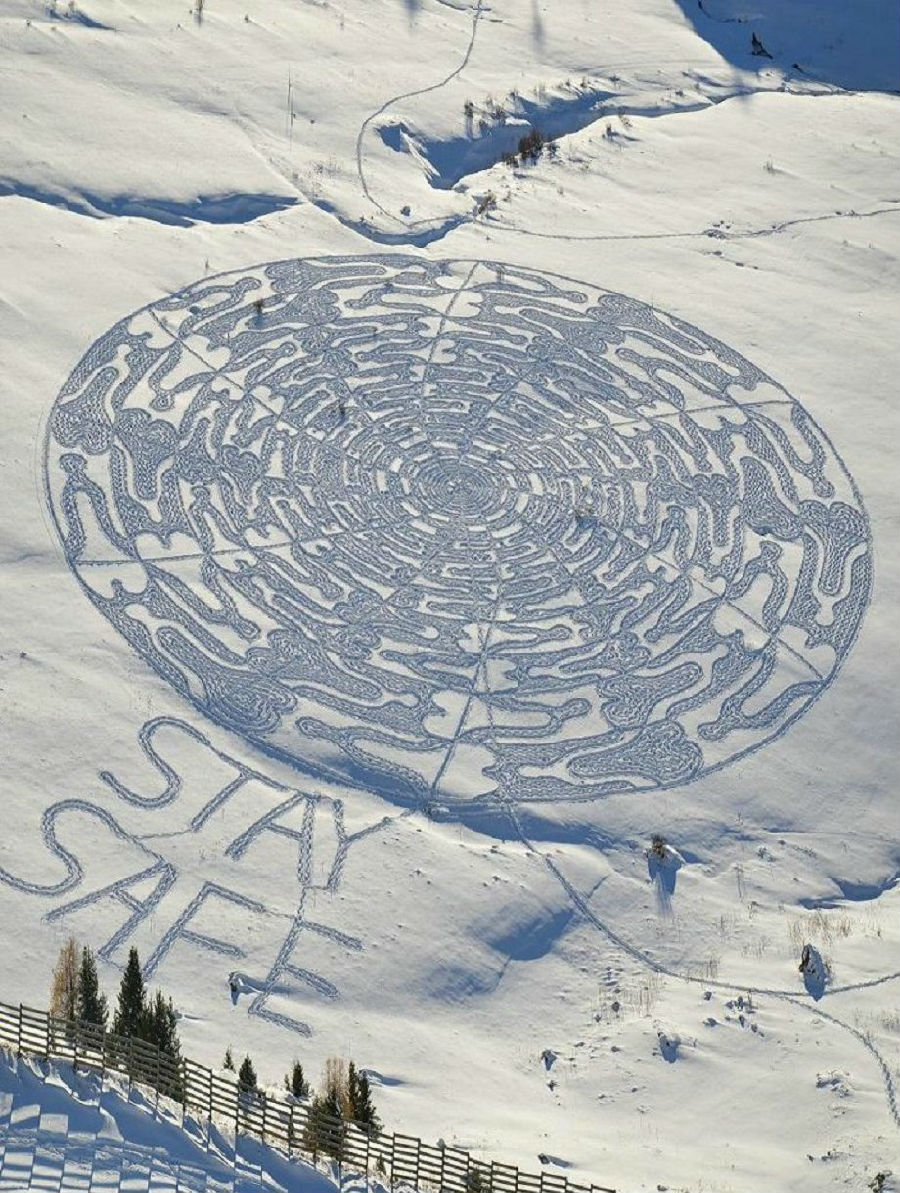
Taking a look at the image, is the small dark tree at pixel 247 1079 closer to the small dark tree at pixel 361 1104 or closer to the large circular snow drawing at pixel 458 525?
the small dark tree at pixel 361 1104

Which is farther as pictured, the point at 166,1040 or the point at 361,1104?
the point at 166,1040

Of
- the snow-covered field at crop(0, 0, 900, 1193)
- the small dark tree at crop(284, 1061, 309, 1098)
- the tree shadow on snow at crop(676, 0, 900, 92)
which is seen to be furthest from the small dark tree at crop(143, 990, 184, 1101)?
the tree shadow on snow at crop(676, 0, 900, 92)

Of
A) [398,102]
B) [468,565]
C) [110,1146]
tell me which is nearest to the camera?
[110,1146]

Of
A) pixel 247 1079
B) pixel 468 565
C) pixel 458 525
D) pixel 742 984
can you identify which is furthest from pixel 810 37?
pixel 247 1079

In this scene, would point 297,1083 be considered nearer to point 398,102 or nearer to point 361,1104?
point 361,1104

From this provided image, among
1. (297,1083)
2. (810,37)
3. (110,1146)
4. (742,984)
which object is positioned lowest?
(110,1146)

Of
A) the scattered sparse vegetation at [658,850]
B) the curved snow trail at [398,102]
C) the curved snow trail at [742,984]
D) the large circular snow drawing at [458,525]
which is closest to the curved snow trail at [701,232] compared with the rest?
the large circular snow drawing at [458,525]

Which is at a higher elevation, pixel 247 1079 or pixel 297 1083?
pixel 247 1079
